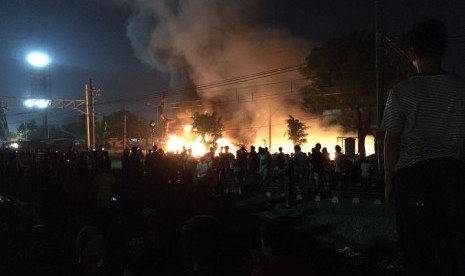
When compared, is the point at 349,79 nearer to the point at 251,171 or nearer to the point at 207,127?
the point at 207,127

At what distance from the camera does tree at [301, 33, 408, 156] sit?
37.1 meters

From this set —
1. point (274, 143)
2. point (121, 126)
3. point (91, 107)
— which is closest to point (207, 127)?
point (274, 143)

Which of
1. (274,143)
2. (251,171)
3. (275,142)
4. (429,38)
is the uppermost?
(429,38)

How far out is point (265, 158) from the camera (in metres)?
15.0

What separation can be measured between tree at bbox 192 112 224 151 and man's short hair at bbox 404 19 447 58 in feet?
167

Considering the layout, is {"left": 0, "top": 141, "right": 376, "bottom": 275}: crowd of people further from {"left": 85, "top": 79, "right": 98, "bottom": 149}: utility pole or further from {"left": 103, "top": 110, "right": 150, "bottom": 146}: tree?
{"left": 103, "top": 110, "right": 150, "bottom": 146}: tree

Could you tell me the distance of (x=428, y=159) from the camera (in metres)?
2.18

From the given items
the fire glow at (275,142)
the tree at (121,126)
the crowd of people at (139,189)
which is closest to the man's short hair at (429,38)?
the crowd of people at (139,189)

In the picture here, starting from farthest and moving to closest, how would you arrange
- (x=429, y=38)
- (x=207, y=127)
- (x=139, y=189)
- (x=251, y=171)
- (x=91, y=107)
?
1. (x=207, y=127)
2. (x=91, y=107)
3. (x=139, y=189)
4. (x=251, y=171)
5. (x=429, y=38)

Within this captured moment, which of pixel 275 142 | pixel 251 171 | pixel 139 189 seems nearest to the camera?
pixel 251 171

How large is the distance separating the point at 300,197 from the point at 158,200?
4.75 metres

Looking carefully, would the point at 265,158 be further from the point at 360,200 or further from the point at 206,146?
the point at 206,146

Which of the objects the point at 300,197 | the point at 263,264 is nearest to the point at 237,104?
the point at 300,197

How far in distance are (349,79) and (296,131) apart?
1261cm
